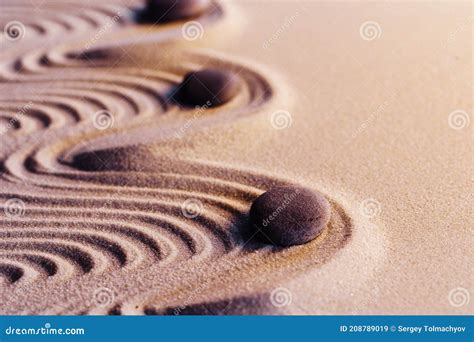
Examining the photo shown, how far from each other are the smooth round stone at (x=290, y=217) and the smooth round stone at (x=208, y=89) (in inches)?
39.9

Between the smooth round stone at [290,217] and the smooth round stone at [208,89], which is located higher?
the smooth round stone at [208,89]

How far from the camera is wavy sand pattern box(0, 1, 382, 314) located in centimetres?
216

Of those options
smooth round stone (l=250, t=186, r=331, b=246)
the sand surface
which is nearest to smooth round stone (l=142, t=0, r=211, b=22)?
the sand surface

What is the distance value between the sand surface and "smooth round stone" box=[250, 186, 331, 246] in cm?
5

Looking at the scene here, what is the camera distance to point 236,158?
9.32ft

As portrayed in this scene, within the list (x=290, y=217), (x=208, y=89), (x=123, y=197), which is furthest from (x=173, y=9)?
(x=290, y=217)

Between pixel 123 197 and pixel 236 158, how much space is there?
54cm

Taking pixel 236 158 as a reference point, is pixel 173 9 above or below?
above

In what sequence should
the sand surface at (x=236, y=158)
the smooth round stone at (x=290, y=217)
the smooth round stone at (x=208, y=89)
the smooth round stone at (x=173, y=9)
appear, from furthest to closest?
the smooth round stone at (x=173, y=9), the smooth round stone at (x=208, y=89), the smooth round stone at (x=290, y=217), the sand surface at (x=236, y=158)

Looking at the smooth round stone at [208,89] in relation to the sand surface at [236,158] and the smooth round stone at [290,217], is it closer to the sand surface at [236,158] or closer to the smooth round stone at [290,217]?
the sand surface at [236,158]

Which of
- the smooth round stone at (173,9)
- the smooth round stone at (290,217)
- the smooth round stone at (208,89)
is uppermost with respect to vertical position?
the smooth round stone at (173,9)

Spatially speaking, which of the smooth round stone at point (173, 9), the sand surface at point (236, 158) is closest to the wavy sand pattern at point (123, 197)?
the sand surface at point (236, 158)

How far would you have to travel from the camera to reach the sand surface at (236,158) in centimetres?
216

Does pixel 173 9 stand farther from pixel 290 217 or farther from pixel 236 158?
pixel 290 217
